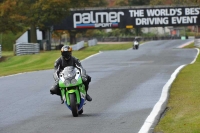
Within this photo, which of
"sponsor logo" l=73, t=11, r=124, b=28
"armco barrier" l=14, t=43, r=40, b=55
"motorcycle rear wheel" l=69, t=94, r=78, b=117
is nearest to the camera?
"motorcycle rear wheel" l=69, t=94, r=78, b=117

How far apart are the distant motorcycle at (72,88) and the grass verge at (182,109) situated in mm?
1780

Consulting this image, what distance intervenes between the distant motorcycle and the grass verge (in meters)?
1.78

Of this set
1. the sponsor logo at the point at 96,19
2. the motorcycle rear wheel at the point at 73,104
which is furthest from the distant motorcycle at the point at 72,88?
the sponsor logo at the point at 96,19

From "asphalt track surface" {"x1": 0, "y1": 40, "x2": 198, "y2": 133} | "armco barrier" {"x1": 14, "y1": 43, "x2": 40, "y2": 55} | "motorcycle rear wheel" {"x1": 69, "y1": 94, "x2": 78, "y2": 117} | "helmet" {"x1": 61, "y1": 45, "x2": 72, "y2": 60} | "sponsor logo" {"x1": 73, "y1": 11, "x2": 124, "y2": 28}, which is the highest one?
"helmet" {"x1": 61, "y1": 45, "x2": 72, "y2": 60}

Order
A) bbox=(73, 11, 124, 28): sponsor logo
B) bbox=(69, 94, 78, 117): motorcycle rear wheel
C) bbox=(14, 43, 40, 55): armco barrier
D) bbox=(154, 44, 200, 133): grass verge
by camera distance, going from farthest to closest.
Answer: bbox=(73, 11, 124, 28): sponsor logo, bbox=(14, 43, 40, 55): armco barrier, bbox=(69, 94, 78, 117): motorcycle rear wheel, bbox=(154, 44, 200, 133): grass verge

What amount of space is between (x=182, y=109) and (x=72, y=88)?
2.32m

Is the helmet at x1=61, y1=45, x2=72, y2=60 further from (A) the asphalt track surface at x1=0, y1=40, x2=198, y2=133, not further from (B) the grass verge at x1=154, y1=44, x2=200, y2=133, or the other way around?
(B) the grass verge at x1=154, y1=44, x2=200, y2=133

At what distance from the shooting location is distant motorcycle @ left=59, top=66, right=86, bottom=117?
1173 cm

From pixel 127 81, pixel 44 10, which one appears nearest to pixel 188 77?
pixel 127 81

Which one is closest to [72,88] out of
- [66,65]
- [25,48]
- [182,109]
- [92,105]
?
[66,65]

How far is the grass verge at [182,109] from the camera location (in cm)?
977

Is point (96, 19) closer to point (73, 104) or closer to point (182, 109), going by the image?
point (182, 109)

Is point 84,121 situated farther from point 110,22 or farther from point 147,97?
point 110,22

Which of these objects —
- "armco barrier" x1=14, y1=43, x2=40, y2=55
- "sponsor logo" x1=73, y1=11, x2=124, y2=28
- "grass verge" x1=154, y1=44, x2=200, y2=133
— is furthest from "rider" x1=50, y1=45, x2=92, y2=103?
"sponsor logo" x1=73, y1=11, x2=124, y2=28
